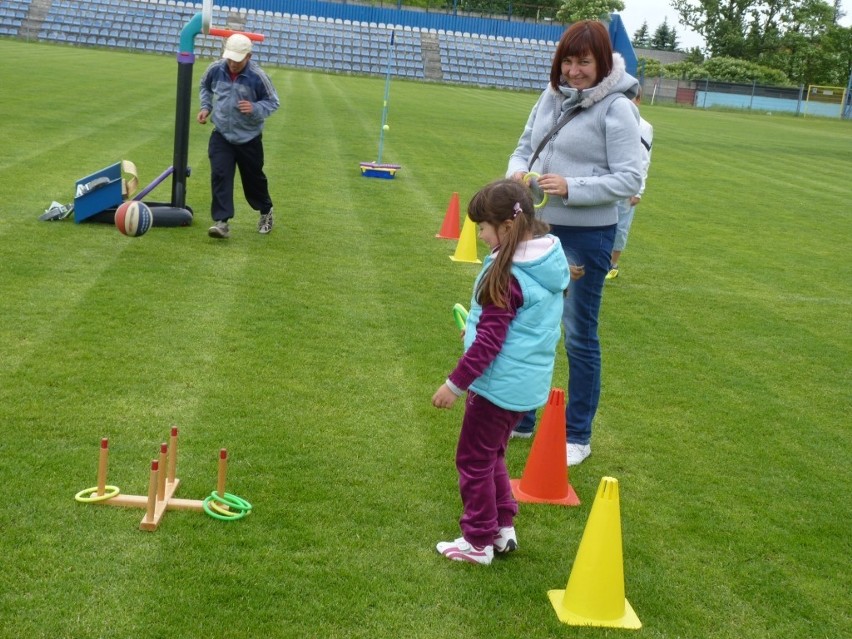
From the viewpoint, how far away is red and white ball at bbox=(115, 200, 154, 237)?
872 cm

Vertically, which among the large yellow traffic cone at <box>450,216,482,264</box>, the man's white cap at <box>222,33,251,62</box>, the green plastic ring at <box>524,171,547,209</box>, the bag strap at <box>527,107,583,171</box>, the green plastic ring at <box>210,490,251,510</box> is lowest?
the green plastic ring at <box>210,490,251,510</box>

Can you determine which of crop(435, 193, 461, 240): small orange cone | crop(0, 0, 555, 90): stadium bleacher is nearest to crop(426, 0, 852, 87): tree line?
crop(0, 0, 555, 90): stadium bleacher

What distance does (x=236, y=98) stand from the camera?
9.12 metres

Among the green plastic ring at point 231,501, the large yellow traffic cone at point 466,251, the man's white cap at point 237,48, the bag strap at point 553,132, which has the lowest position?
the green plastic ring at point 231,501

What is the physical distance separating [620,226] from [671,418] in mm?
3425

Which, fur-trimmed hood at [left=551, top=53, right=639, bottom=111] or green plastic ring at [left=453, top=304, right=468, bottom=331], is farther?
fur-trimmed hood at [left=551, top=53, right=639, bottom=111]

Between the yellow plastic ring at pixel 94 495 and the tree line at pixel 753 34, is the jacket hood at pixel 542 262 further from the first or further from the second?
the tree line at pixel 753 34

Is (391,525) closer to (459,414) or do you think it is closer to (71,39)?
(459,414)

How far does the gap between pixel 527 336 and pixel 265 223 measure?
6482mm

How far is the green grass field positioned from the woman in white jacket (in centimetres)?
71

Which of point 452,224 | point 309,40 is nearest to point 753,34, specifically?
point 309,40

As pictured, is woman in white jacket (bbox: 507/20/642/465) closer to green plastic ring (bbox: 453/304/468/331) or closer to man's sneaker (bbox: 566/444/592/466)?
man's sneaker (bbox: 566/444/592/466)

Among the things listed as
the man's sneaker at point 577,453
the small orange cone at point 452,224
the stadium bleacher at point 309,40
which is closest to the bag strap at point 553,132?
the man's sneaker at point 577,453

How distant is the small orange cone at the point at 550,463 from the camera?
4754 millimetres
